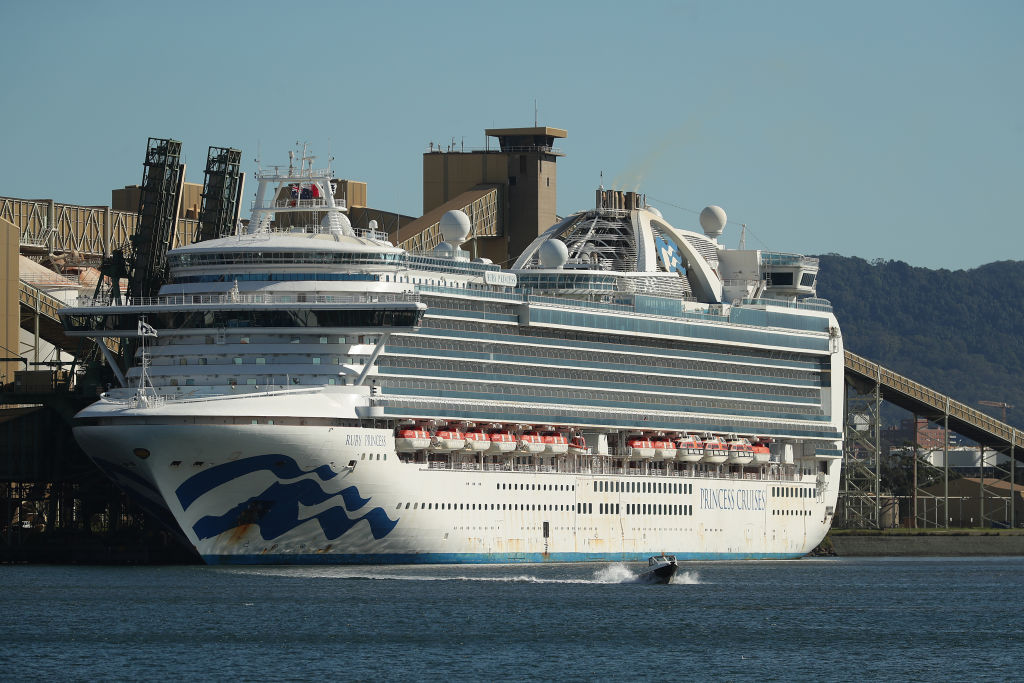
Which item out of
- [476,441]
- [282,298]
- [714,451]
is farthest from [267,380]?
[714,451]

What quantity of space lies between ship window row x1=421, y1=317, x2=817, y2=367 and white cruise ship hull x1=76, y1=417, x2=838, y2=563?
5.88m

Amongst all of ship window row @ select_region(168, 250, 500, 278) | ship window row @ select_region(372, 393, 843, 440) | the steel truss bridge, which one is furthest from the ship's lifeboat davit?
ship window row @ select_region(168, 250, 500, 278)

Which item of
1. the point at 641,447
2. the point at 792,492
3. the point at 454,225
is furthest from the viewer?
the point at 792,492

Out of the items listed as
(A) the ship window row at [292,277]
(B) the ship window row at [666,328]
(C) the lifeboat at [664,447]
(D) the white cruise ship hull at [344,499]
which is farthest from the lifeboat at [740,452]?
(A) the ship window row at [292,277]

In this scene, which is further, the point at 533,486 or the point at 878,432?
the point at 878,432

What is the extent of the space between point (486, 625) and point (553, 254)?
37.2 metres

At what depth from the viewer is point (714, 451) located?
96.5 meters

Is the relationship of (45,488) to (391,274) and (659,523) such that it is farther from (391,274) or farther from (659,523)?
(659,523)

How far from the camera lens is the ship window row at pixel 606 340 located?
83.8 m

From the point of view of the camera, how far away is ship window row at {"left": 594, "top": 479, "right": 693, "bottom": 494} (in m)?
90.0

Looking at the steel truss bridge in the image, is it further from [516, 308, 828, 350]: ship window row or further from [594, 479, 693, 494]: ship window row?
[594, 479, 693, 494]: ship window row

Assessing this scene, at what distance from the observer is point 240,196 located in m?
95.8

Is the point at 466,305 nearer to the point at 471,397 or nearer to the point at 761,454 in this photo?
the point at 471,397

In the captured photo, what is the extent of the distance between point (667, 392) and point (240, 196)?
21970 millimetres
